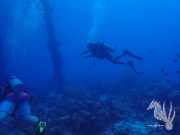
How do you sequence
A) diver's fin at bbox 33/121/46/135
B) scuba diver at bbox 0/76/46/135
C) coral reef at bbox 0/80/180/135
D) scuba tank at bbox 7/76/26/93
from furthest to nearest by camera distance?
coral reef at bbox 0/80/180/135 → scuba tank at bbox 7/76/26/93 → scuba diver at bbox 0/76/46/135 → diver's fin at bbox 33/121/46/135

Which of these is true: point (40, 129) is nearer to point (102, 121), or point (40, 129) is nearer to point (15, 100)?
point (15, 100)

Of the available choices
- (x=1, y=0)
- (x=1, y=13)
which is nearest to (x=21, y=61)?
(x=1, y=13)

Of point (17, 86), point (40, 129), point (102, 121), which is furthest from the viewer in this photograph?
point (102, 121)

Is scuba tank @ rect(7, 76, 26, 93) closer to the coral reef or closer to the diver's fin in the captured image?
the diver's fin

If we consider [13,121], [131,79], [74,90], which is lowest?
[13,121]


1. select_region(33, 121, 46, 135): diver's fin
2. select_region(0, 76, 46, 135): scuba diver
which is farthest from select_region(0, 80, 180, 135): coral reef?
select_region(33, 121, 46, 135): diver's fin

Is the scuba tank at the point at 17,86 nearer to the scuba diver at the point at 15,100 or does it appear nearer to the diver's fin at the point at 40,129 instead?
the scuba diver at the point at 15,100

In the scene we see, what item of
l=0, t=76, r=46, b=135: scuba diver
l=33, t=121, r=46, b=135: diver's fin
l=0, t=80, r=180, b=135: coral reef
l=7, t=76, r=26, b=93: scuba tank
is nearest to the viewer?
l=33, t=121, r=46, b=135: diver's fin

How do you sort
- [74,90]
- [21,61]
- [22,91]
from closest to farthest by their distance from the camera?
[22,91] < [74,90] < [21,61]

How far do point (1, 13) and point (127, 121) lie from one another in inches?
2387

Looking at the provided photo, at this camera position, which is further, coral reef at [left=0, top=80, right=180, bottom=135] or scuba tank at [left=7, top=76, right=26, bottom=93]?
coral reef at [left=0, top=80, right=180, bottom=135]

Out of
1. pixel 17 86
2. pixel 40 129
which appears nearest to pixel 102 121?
pixel 40 129

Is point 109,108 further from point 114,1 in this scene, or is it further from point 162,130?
point 114,1

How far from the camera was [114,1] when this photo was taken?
58.2 m
